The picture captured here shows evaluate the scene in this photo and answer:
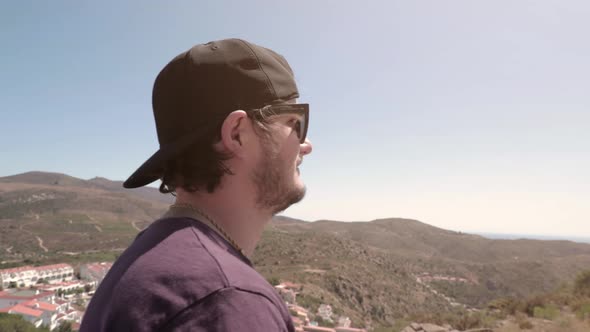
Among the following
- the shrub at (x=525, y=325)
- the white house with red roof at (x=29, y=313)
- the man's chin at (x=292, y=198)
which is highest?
the man's chin at (x=292, y=198)

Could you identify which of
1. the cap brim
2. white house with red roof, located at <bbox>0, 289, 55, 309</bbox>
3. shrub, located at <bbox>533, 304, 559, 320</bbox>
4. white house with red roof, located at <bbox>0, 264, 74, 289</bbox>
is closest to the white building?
shrub, located at <bbox>533, 304, 559, 320</bbox>

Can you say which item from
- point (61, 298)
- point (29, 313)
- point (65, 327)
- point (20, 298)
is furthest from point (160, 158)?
point (61, 298)

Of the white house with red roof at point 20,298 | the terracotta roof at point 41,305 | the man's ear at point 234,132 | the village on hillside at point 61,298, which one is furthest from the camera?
the white house with red roof at point 20,298

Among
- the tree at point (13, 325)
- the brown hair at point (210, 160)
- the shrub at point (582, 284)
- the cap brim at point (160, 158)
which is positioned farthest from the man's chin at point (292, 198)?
the tree at point (13, 325)

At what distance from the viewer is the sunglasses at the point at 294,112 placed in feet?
4.50

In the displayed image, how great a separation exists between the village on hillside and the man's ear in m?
21.4

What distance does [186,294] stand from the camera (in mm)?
866

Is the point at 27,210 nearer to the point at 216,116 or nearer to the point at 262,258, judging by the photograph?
the point at 262,258

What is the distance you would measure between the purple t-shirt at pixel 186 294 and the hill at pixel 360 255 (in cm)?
2230

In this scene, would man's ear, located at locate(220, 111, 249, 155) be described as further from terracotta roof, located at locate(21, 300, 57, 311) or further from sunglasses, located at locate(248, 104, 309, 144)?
terracotta roof, located at locate(21, 300, 57, 311)

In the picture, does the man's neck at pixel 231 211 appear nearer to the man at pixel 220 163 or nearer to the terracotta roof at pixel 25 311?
Result: the man at pixel 220 163

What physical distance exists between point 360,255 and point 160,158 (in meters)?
65.0

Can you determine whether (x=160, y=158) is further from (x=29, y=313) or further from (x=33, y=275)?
(x=33, y=275)

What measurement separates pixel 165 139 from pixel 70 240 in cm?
9858
